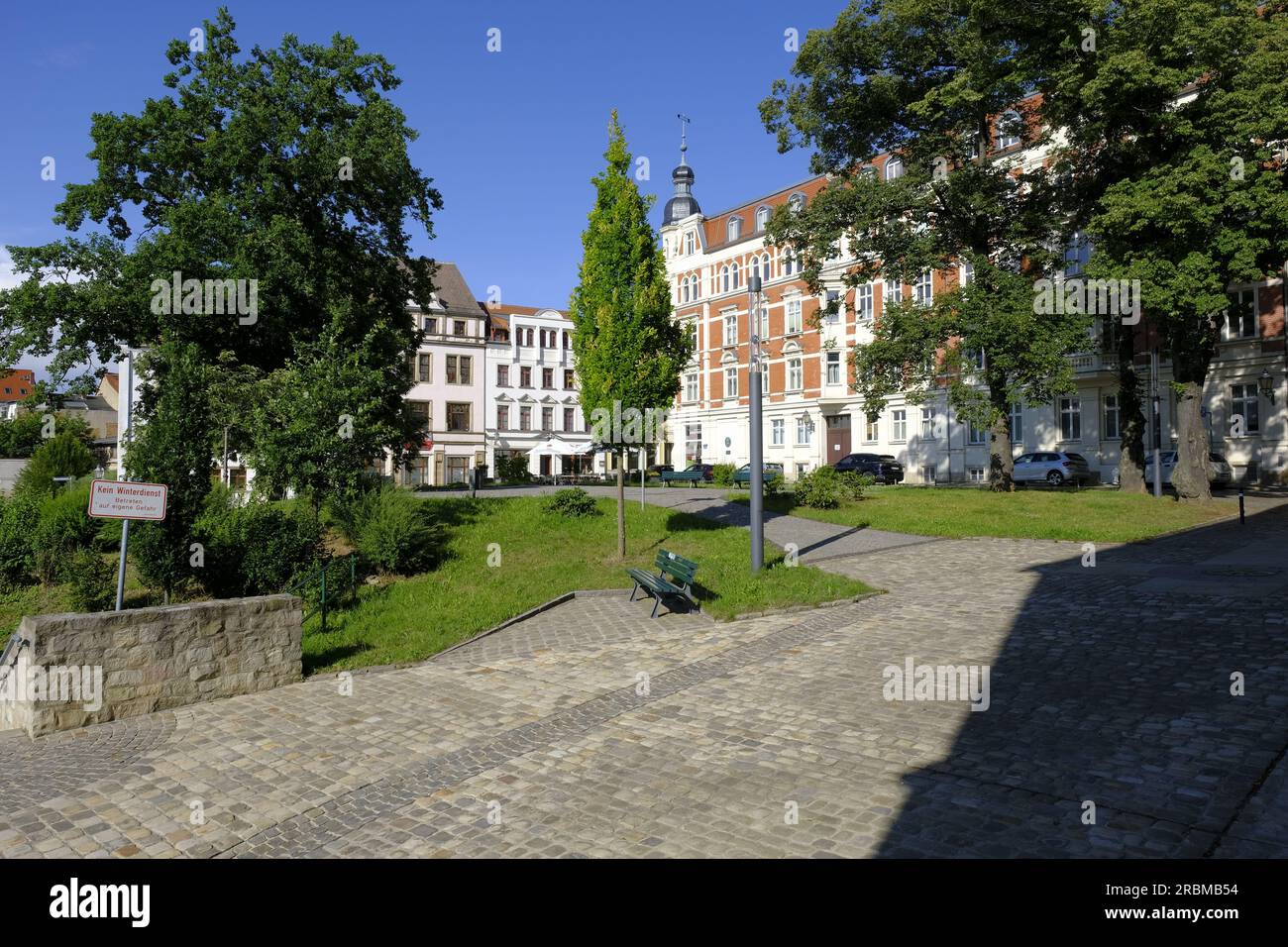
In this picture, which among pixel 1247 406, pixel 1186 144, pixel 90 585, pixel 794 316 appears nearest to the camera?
pixel 90 585

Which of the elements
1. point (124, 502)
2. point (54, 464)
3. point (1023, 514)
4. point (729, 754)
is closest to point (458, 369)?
point (54, 464)

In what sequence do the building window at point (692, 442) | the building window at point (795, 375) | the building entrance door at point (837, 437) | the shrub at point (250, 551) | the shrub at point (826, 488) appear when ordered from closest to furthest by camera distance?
1. the shrub at point (250, 551)
2. the shrub at point (826, 488)
3. the building entrance door at point (837, 437)
4. the building window at point (795, 375)
5. the building window at point (692, 442)

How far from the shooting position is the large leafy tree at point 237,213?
72.6 feet

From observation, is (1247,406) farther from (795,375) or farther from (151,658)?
(151,658)

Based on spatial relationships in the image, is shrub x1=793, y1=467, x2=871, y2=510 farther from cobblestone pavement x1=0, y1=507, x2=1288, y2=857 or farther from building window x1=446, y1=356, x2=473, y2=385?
building window x1=446, y1=356, x2=473, y2=385

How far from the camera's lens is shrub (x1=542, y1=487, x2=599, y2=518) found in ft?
70.7

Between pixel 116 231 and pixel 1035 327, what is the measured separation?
28.0 metres

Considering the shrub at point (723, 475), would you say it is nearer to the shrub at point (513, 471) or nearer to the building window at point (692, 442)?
the shrub at point (513, 471)

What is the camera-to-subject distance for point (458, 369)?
207 feet

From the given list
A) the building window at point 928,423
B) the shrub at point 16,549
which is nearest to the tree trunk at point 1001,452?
the building window at point 928,423

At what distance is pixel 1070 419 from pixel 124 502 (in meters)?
42.3

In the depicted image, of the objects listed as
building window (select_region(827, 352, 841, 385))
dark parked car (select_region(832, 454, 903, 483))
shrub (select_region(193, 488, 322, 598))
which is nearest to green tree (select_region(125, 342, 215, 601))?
shrub (select_region(193, 488, 322, 598))

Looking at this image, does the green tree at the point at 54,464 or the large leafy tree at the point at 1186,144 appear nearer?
the large leafy tree at the point at 1186,144

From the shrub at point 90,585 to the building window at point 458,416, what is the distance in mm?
49086
